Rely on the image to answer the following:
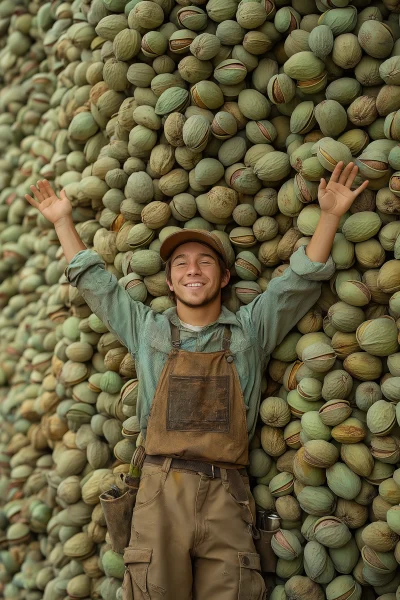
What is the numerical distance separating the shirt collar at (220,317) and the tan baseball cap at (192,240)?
7.7 inches

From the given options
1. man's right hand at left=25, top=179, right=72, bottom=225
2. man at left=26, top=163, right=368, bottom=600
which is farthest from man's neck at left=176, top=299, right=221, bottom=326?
man's right hand at left=25, top=179, right=72, bottom=225

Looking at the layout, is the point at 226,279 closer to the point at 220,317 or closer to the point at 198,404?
the point at 220,317

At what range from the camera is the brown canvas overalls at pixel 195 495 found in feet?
8.08

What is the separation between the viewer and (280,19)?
280 centimetres

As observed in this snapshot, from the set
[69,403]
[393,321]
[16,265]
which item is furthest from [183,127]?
[16,265]

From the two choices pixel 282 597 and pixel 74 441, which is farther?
pixel 74 441

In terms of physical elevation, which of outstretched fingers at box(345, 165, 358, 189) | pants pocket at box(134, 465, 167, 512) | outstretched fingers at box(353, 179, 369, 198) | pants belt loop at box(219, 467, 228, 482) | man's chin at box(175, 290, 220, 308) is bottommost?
pants belt loop at box(219, 467, 228, 482)

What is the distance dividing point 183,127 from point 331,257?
31.6 inches

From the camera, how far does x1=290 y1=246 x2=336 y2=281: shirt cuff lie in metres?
2.55

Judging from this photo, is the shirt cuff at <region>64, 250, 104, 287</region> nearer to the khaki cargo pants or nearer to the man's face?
the man's face

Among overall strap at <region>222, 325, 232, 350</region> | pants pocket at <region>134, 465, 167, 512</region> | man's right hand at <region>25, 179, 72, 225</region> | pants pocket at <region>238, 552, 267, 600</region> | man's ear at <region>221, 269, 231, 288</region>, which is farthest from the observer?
man's right hand at <region>25, 179, 72, 225</region>

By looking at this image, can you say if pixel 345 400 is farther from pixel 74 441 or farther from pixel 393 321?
pixel 74 441

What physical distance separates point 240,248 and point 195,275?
0.96ft

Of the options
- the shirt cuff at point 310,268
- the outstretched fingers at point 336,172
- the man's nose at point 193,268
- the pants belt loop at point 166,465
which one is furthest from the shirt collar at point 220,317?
the outstretched fingers at point 336,172
